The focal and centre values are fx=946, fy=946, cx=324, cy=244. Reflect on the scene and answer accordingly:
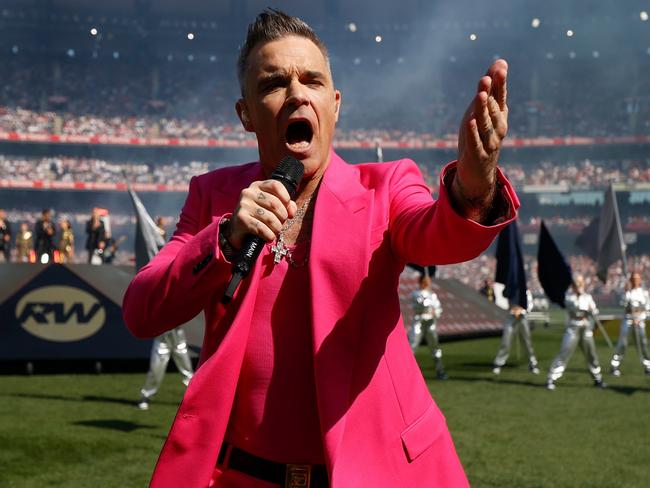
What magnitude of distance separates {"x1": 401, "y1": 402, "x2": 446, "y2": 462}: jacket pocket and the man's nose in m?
0.76

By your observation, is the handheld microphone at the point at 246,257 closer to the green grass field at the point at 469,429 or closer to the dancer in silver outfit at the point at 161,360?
the green grass field at the point at 469,429

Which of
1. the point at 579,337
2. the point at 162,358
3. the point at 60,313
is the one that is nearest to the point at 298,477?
the point at 162,358

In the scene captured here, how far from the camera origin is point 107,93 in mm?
47312

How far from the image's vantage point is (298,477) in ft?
6.84

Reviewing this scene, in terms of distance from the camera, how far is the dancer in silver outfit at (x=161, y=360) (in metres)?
10.8

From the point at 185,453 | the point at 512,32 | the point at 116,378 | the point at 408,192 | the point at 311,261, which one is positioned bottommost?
A: the point at 116,378

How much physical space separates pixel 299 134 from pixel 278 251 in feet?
0.89

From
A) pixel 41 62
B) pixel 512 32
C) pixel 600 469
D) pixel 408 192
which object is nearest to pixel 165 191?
pixel 41 62

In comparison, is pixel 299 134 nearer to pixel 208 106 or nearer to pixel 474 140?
pixel 474 140

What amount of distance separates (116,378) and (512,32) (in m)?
43.3

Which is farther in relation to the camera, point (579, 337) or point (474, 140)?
point (579, 337)

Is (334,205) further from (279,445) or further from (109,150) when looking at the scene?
(109,150)

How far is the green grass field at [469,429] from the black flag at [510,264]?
1406 millimetres

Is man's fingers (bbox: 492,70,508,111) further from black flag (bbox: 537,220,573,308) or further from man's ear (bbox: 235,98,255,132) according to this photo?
black flag (bbox: 537,220,573,308)
